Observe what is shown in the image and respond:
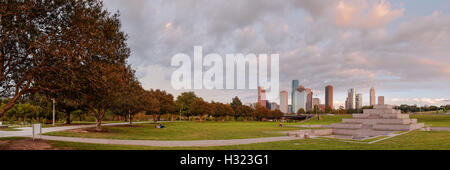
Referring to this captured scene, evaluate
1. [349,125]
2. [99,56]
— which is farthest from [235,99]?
[99,56]

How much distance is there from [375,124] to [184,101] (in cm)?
8313

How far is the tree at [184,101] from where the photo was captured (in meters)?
106

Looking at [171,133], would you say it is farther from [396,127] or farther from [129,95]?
[396,127]

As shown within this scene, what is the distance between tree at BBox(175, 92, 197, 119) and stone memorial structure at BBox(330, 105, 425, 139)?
73195mm

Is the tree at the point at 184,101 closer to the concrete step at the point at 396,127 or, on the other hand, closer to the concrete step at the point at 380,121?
the concrete step at the point at 380,121

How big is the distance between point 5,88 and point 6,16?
6.59m

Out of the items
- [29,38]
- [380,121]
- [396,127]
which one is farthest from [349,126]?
[29,38]

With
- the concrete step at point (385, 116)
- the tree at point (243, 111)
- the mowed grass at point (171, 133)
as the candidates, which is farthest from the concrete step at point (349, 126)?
the tree at point (243, 111)

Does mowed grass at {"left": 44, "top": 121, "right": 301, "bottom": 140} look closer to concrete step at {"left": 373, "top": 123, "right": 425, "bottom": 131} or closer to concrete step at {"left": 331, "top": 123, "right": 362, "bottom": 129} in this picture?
concrete step at {"left": 331, "top": 123, "right": 362, "bottom": 129}
